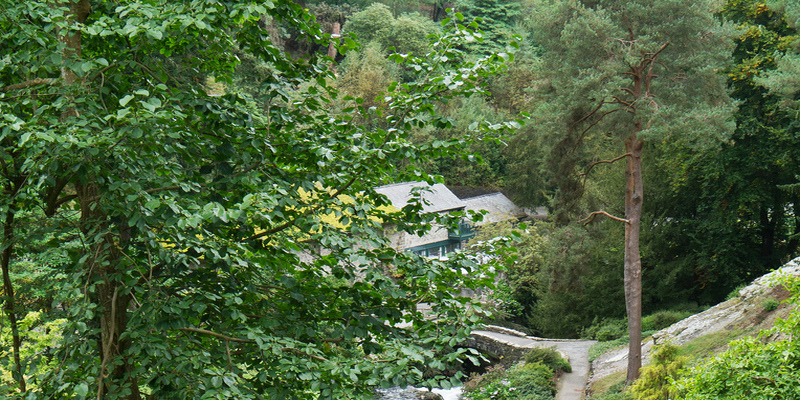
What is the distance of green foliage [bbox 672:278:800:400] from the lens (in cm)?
503

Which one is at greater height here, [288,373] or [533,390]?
[288,373]

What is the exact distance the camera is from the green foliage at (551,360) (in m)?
17.1

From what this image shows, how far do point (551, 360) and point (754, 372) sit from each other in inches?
495

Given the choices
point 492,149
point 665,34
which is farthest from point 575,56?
point 492,149

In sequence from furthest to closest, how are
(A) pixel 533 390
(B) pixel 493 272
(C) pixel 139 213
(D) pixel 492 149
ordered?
(D) pixel 492 149 → (A) pixel 533 390 → (B) pixel 493 272 → (C) pixel 139 213

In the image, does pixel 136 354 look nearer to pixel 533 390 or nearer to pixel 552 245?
pixel 533 390

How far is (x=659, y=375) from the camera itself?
1106 cm

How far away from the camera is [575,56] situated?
46.4 feet

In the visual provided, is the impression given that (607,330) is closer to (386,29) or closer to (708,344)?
(708,344)

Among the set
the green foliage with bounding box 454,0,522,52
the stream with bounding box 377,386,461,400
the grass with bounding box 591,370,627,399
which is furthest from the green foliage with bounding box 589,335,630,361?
the green foliage with bounding box 454,0,522,52

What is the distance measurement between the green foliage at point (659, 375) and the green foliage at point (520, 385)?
13.3ft

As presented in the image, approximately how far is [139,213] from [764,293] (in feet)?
50.2

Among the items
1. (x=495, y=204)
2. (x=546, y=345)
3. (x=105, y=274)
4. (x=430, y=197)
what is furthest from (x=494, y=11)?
(x=105, y=274)

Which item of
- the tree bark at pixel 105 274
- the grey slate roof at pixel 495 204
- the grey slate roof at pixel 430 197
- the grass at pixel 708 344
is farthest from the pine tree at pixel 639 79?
the grey slate roof at pixel 495 204
